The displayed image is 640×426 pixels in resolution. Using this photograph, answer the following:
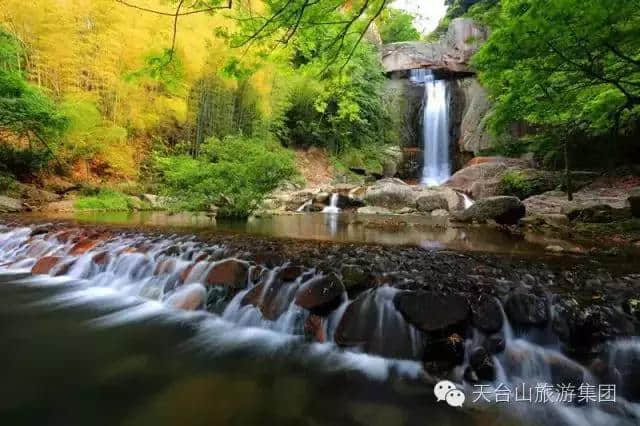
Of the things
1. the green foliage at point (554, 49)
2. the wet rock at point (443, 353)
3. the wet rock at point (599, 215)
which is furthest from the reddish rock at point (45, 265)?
the wet rock at point (599, 215)

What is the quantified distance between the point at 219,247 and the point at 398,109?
68.8ft

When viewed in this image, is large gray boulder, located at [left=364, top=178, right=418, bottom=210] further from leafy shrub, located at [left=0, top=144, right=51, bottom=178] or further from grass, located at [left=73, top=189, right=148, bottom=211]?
leafy shrub, located at [left=0, top=144, right=51, bottom=178]

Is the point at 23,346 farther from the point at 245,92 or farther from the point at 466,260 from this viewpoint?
the point at 245,92

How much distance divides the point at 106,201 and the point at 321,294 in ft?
36.4

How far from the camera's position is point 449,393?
201 centimetres

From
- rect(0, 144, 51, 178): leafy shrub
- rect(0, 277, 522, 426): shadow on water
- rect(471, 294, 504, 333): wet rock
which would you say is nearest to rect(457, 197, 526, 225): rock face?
rect(471, 294, 504, 333): wet rock

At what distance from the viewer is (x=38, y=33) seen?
437 inches

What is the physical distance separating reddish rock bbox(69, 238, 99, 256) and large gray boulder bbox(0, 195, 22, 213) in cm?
618

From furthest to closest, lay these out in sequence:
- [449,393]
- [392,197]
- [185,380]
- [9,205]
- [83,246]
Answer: [392,197], [9,205], [83,246], [185,380], [449,393]

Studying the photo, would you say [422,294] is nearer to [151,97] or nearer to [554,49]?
[554,49]

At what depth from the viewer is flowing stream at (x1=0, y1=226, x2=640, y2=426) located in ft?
6.03

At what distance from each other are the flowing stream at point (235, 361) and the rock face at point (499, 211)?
5.68 m

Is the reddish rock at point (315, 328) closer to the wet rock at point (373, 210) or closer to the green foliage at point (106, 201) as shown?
the wet rock at point (373, 210)

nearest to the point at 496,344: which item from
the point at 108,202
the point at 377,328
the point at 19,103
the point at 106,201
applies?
the point at 377,328
